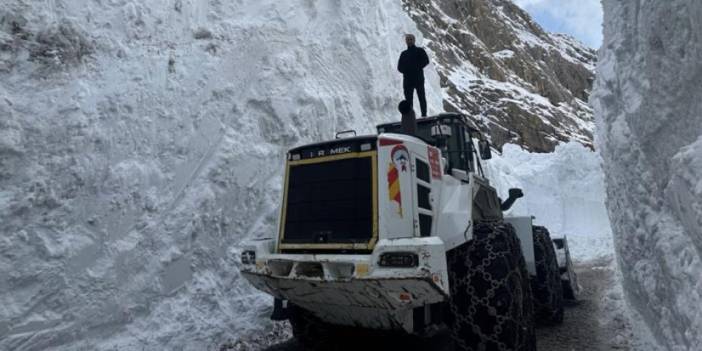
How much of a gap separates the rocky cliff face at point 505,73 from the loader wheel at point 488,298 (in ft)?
108

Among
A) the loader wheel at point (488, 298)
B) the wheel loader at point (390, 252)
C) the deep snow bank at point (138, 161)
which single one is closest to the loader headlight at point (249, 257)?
the wheel loader at point (390, 252)

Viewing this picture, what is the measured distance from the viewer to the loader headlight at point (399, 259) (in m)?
3.96

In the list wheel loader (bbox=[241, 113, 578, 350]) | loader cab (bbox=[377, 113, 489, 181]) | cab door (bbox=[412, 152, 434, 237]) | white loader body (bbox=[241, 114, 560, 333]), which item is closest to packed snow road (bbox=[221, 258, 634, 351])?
wheel loader (bbox=[241, 113, 578, 350])

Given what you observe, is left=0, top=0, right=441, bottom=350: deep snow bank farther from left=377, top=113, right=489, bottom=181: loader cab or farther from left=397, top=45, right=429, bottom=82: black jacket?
left=377, top=113, right=489, bottom=181: loader cab

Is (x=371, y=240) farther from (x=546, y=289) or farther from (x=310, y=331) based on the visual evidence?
(x=546, y=289)

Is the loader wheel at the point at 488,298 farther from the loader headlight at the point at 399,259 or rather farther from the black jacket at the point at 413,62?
the black jacket at the point at 413,62

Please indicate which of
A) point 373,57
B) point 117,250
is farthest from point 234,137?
point 373,57

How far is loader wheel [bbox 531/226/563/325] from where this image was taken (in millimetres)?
7000

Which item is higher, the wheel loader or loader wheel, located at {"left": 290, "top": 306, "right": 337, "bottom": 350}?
the wheel loader

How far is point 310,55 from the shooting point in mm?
9969

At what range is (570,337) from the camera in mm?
6520

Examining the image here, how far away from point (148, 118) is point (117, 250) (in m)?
2.01

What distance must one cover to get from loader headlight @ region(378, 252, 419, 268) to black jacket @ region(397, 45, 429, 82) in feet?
14.8

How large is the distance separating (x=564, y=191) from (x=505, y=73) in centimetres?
4614
